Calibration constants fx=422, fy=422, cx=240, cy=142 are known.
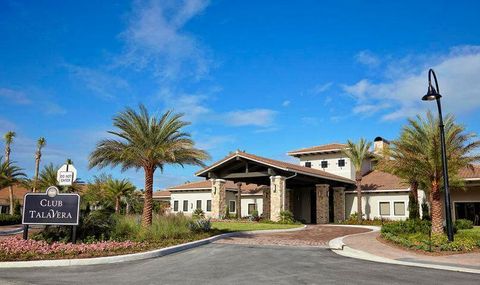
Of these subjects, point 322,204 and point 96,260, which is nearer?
point 96,260

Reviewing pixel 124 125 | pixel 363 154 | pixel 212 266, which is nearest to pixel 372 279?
pixel 212 266

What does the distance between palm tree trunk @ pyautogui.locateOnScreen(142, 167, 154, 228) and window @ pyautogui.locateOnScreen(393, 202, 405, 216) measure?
2420cm

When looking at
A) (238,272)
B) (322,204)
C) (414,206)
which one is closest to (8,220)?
(322,204)

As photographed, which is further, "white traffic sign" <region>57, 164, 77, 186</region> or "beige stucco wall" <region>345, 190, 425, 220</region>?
"beige stucco wall" <region>345, 190, 425, 220</region>

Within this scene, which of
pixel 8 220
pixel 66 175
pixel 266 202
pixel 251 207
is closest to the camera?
pixel 66 175

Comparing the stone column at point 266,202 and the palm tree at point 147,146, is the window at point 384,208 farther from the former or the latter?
the palm tree at point 147,146

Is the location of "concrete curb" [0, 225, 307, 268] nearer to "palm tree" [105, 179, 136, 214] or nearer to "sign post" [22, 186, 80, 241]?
"sign post" [22, 186, 80, 241]

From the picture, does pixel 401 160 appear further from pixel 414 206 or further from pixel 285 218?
pixel 285 218

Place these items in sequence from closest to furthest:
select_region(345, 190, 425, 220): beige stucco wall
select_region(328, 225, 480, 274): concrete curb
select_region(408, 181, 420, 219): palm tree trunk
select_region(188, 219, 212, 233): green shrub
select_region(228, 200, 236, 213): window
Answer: select_region(328, 225, 480, 274): concrete curb → select_region(188, 219, 212, 233): green shrub → select_region(408, 181, 420, 219): palm tree trunk → select_region(345, 190, 425, 220): beige stucco wall → select_region(228, 200, 236, 213): window

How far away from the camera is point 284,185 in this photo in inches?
1280

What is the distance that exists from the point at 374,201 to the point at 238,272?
96.0ft

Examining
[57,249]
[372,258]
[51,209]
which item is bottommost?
[372,258]

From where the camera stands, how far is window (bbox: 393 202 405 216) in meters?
35.0

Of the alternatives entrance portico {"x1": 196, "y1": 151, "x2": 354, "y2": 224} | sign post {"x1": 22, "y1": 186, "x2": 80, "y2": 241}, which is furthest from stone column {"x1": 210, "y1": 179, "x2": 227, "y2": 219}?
sign post {"x1": 22, "y1": 186, "x2": 80, "y2": 241}
